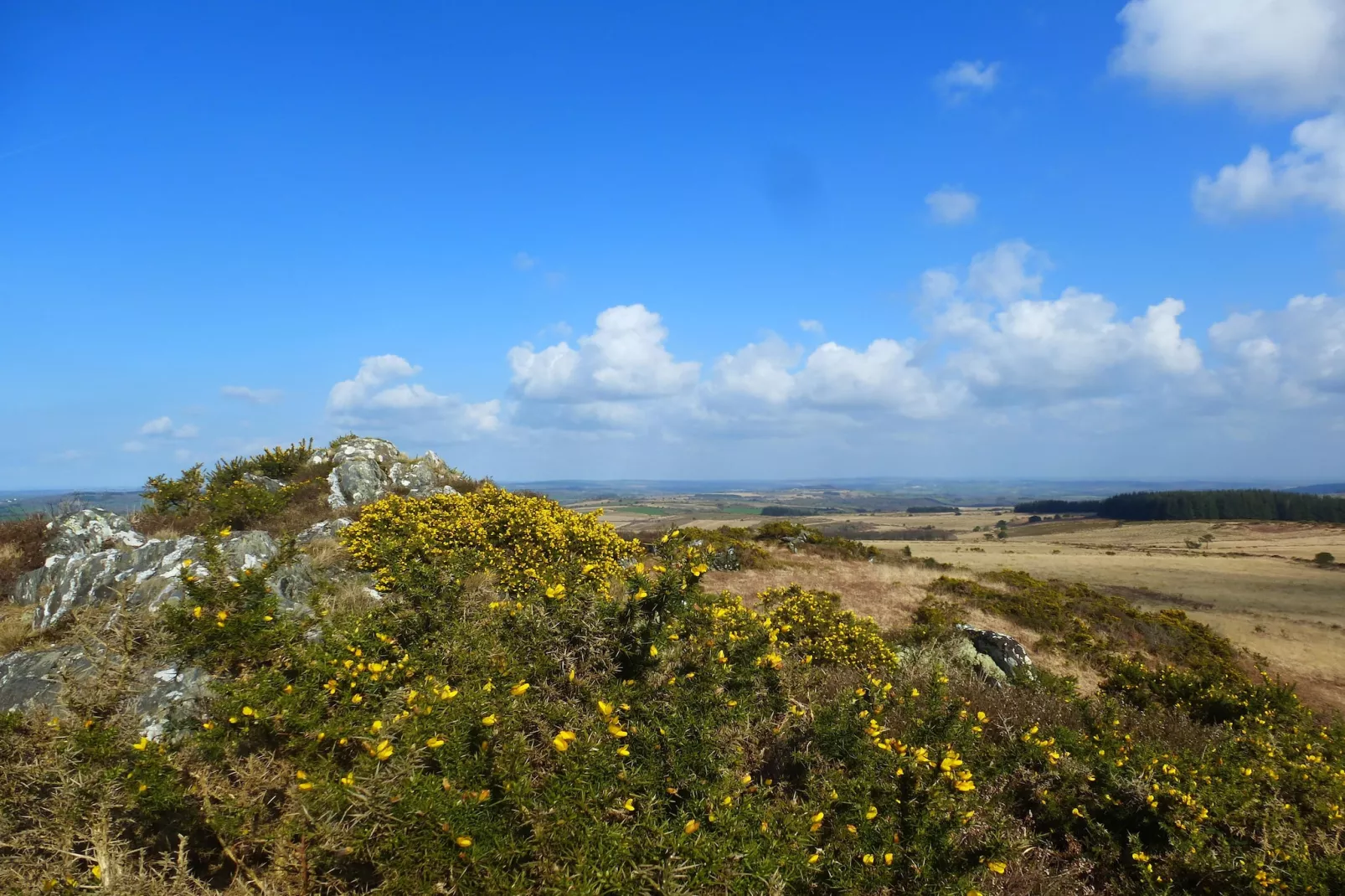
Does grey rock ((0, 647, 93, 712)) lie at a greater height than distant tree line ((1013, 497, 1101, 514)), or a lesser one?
greater

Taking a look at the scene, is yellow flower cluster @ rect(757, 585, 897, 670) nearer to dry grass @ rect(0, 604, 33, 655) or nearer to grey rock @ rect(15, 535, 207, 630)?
grey rock @ rect(15, 535, 207, 630)

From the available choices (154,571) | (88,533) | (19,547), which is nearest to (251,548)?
(154,571)

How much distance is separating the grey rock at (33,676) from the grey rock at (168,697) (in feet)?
1.42

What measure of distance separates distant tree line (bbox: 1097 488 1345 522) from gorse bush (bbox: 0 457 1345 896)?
238ft

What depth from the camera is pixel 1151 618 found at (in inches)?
672

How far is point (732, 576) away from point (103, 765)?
14184mm

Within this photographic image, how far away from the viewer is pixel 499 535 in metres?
10.6

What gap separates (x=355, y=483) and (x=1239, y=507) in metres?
81.1

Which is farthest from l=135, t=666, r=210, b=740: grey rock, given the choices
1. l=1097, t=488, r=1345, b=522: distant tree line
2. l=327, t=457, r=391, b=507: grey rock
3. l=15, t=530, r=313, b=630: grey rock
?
l=1097, t=488, r=1345, b=522: distant tree line

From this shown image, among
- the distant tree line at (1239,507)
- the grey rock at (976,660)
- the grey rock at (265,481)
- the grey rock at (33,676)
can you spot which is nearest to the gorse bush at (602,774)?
the grey rock at (33,676)

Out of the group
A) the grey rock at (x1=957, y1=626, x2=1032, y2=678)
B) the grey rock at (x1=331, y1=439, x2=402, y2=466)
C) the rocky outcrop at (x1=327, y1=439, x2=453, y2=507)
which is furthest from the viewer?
the grey rock at (x1=331, y1=439, x2=402, y2=466)

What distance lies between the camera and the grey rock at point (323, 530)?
1201 centimetres

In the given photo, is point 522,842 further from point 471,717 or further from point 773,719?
point 773,719

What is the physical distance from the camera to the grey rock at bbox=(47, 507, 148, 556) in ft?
37.7
